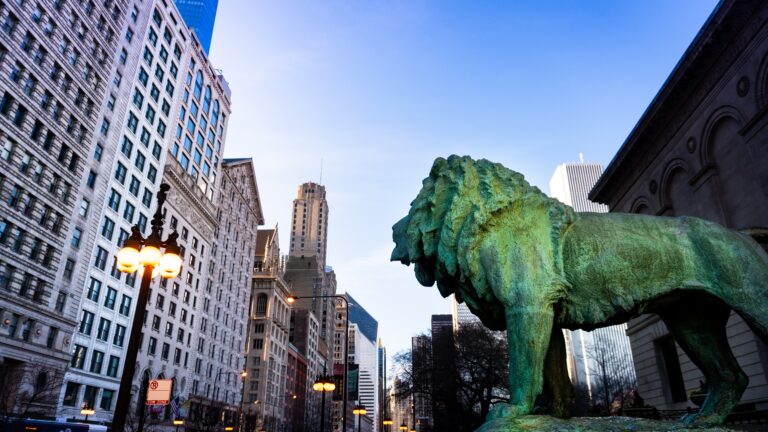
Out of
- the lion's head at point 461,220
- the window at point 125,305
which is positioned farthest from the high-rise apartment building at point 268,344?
the lion's head at point 461,220

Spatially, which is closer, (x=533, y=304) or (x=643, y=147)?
(x=533, y=304)

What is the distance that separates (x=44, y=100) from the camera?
43.2 m

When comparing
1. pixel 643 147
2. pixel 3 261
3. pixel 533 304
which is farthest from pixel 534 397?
pixel 3 261

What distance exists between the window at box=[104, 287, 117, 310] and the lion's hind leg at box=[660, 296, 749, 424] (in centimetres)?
5552

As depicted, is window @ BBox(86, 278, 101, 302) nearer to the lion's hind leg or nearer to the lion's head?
the lion's head

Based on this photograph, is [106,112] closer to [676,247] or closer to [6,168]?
[6,168]

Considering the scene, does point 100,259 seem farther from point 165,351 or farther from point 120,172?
point 165,351

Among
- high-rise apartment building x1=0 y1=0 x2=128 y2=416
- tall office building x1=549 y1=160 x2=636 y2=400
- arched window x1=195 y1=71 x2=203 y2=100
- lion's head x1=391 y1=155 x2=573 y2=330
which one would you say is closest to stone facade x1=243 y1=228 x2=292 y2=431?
arched window x1=195 y1=71 x2=203 y2=100

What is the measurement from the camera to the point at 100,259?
166ft

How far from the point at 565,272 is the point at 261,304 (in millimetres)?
111524

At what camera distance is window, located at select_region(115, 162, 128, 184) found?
53.4 metres

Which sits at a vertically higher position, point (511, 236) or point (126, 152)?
point (126, 152)

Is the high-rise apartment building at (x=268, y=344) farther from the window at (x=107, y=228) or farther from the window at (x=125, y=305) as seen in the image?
the window at (x=107, y=228)

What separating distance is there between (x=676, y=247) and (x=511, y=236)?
1.38m
